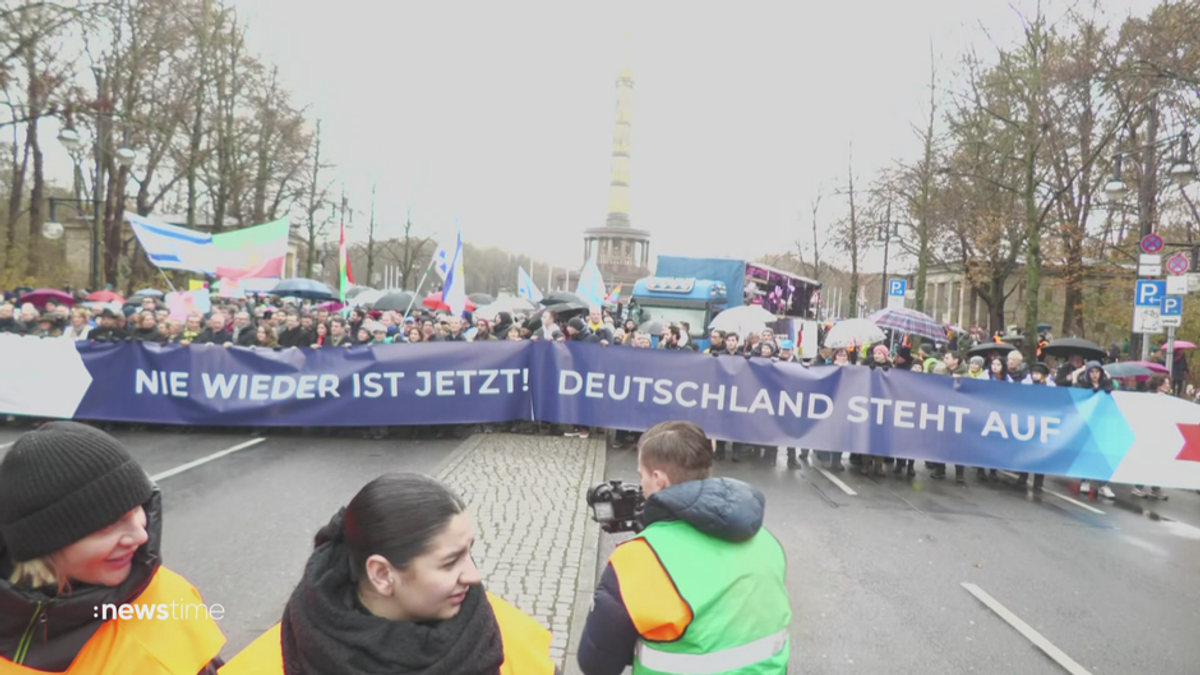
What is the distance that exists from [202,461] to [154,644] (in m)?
8.60

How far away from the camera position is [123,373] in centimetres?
1129

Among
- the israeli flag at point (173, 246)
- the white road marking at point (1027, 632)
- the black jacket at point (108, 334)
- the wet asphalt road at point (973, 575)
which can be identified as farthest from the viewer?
the israeli flag at point (173, 246)

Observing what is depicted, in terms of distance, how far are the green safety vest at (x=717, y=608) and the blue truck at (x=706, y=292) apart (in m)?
19.0

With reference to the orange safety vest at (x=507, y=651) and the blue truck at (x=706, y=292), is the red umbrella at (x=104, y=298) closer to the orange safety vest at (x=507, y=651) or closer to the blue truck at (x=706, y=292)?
the blue truck at (x=706, y=292)

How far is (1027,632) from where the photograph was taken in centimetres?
548

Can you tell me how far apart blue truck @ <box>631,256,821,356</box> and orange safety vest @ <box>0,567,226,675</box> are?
19.5m

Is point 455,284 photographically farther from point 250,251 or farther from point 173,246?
point 173,246

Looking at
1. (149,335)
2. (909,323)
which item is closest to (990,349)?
(909,323)

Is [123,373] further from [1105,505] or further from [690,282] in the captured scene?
[690,282]

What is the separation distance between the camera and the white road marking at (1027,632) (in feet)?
16.2

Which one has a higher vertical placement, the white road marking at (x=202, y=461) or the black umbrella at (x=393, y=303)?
the black umbrella at (x=393, y=303)

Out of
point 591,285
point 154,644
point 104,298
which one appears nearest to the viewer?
point 154,644

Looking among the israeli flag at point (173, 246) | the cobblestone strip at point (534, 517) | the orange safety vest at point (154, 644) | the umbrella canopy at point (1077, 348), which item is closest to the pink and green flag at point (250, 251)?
the israeli flag at point (173, 246)

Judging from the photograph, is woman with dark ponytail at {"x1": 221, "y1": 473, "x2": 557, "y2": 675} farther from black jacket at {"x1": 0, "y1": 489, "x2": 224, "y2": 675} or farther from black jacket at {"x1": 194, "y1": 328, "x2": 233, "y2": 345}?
black jacket at {"x1": 194, "y1": 328, "x2": 233, "y2": 345}
